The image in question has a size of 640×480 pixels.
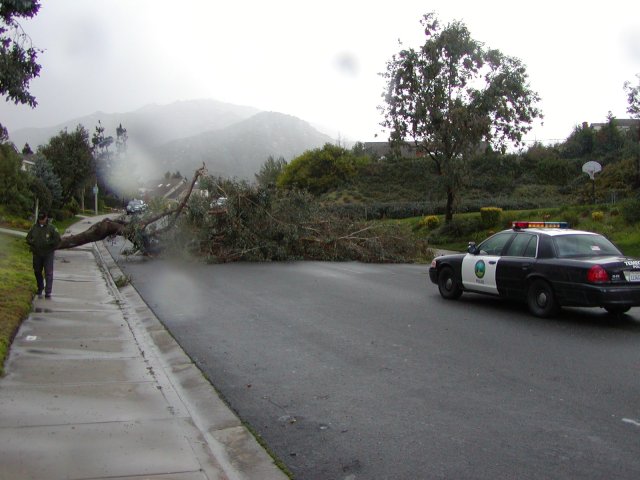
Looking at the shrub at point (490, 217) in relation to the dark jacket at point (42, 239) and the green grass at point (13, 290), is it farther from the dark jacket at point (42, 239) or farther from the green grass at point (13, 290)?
the dark jacket at point (42, 239)

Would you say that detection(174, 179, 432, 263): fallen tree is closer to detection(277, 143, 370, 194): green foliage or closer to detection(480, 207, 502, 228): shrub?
detection(480, 207, 502, 228): shrub

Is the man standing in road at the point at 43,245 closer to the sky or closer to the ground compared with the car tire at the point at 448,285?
closer to the sky

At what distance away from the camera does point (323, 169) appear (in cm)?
6756

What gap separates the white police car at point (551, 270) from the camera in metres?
9.09

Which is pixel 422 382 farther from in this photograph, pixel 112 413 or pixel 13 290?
pixel 13 290

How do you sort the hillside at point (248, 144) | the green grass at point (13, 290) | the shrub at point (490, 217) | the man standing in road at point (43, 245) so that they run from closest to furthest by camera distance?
the green grass at point (13, 290)
the man standing in road at point (43, 245)
the shrub at point (490, 217)
the hillside at point (248, 144)

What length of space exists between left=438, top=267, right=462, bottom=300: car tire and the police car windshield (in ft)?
8.03

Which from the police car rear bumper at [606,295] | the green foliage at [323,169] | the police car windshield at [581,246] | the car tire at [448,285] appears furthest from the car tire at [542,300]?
the green foliage at [323,169]

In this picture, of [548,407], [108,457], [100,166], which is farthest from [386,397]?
[100,166]

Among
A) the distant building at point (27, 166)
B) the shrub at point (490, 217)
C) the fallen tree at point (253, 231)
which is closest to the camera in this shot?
the fallen tree at point (253, 231)

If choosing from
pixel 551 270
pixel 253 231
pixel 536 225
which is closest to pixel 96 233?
pixel 253 231

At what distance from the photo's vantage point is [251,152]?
142375 mm

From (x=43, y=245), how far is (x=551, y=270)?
8738mm

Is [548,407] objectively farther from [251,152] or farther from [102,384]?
[251,152]
